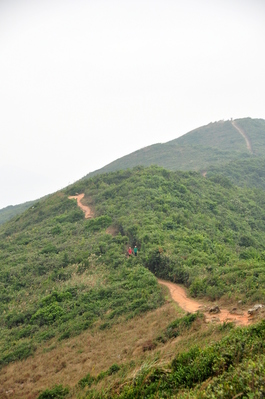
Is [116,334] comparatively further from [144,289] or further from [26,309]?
[26,309]

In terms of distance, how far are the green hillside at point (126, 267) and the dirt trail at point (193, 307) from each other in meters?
0.49

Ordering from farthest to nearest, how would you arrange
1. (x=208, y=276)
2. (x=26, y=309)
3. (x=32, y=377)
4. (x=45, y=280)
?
(x=45, y=280) → (x=26, y=309) → (x=208, y=276) → (x=32, y=377)

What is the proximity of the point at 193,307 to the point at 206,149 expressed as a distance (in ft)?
210

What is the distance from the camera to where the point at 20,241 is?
23859 millimetres

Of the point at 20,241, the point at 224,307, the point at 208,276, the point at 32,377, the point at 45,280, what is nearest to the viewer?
the point at 32,377

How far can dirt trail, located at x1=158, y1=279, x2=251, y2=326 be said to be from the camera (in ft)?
28.7

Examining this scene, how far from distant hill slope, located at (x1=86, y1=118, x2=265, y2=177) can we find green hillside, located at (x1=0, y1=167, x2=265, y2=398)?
31268 mm

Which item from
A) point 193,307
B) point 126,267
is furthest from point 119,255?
point 193,307

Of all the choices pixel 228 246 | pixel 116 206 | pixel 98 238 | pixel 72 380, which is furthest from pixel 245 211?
pixel 72 380

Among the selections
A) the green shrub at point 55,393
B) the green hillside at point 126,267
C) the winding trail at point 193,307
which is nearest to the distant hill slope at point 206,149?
the green hillside at point 126,267

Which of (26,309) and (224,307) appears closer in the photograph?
(224,307)

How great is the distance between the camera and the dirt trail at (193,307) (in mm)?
8758

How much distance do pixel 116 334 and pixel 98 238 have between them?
9741 millimetres

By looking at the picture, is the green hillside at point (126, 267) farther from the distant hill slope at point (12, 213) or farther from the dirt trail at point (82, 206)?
the distant hill slope at point (12, 213)
